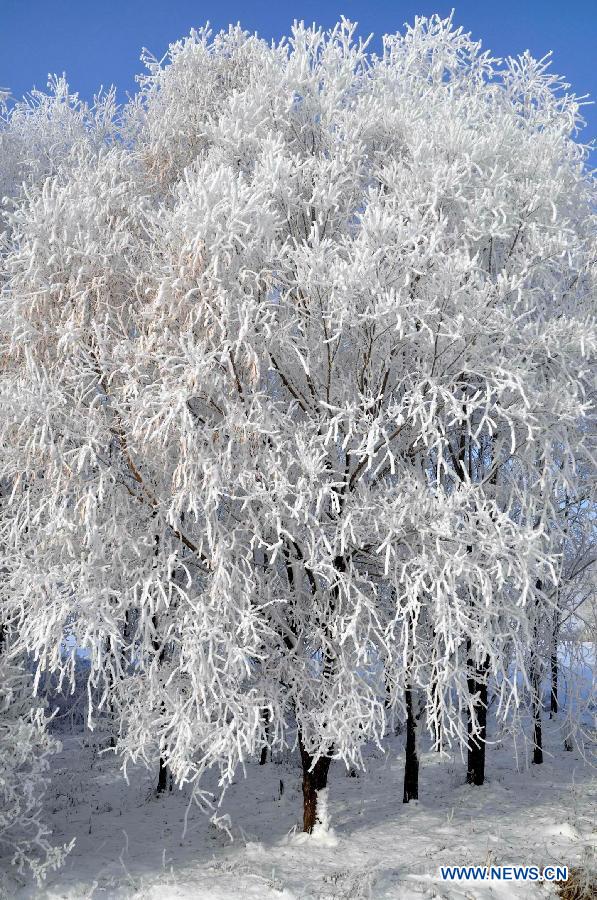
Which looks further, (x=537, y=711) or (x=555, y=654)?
→ (x=555, y=654)

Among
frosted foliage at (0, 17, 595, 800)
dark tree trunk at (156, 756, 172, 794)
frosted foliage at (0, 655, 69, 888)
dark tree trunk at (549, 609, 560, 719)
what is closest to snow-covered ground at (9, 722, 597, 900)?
dark tree trunk at (156, 756, 172, 794)

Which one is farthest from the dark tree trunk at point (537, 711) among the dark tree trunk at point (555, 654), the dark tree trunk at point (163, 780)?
the dark tree trunk at point (163, 780)

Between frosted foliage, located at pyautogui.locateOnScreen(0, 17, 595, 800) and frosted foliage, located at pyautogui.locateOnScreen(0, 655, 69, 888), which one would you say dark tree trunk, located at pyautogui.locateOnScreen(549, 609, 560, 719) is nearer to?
frosted foliage, located at pyautogui.locateOnScreen(0, 17, 595, 800)

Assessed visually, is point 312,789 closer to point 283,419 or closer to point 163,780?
point 163,780

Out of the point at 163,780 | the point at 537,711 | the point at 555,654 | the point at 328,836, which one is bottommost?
the point at 163,780

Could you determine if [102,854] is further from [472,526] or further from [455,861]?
[472,526]

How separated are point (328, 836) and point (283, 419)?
5169 mm

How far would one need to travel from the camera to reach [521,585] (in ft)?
25.8

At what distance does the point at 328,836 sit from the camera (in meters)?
8.72

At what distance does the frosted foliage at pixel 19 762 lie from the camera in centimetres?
739

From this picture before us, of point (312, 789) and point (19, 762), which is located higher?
point (19, 762)

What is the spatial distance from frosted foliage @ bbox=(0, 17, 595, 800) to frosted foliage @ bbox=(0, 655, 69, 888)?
71 cm

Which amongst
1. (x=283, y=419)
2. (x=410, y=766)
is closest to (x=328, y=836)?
(x=410, y=766)

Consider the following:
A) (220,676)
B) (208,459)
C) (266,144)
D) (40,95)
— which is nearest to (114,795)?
(220,676)
